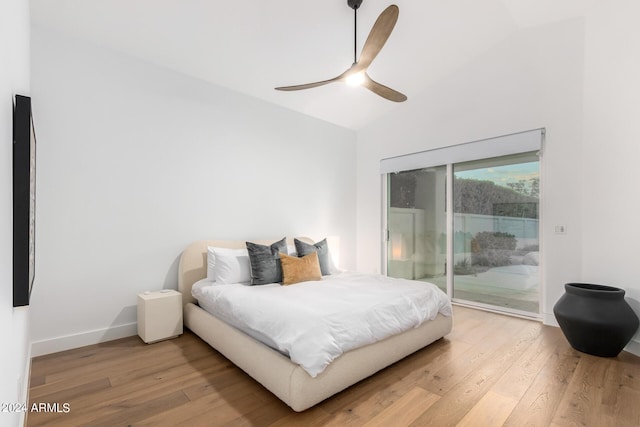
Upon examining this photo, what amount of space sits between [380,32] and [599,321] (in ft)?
9.36

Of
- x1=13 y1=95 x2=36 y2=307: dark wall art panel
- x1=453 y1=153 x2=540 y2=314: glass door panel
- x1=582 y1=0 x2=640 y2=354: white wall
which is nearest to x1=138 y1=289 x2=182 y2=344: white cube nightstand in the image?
x1=13 y1=95 x2=36 y2=307: dark wall art panel

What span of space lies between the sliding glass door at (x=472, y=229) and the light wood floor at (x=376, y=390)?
109cm

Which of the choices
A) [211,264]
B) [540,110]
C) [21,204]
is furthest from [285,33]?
[540,110]

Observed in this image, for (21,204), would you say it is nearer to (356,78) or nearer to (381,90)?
(356,78)

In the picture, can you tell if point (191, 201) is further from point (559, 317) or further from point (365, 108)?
point (559, 317)

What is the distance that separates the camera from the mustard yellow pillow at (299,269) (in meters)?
3.16

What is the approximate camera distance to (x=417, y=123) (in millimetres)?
4547

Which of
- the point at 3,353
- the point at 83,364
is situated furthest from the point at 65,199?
the point at 3,353

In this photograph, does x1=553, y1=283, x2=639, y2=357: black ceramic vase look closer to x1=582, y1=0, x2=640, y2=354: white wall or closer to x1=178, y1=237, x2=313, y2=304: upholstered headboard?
x1=582, y1=0, x2=640, y2=354: white wall

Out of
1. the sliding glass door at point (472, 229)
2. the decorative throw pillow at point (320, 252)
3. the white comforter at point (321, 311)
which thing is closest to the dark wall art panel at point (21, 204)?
the white comforter at point (321, 311)

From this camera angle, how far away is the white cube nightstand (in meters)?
2.83

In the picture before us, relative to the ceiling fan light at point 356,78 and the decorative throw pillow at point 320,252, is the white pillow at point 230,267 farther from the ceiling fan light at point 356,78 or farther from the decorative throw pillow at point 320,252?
the ceiling fan light at point 356,78

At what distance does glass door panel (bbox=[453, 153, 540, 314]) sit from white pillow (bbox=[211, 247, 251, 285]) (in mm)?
2820

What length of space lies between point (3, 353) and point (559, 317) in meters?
3.70
